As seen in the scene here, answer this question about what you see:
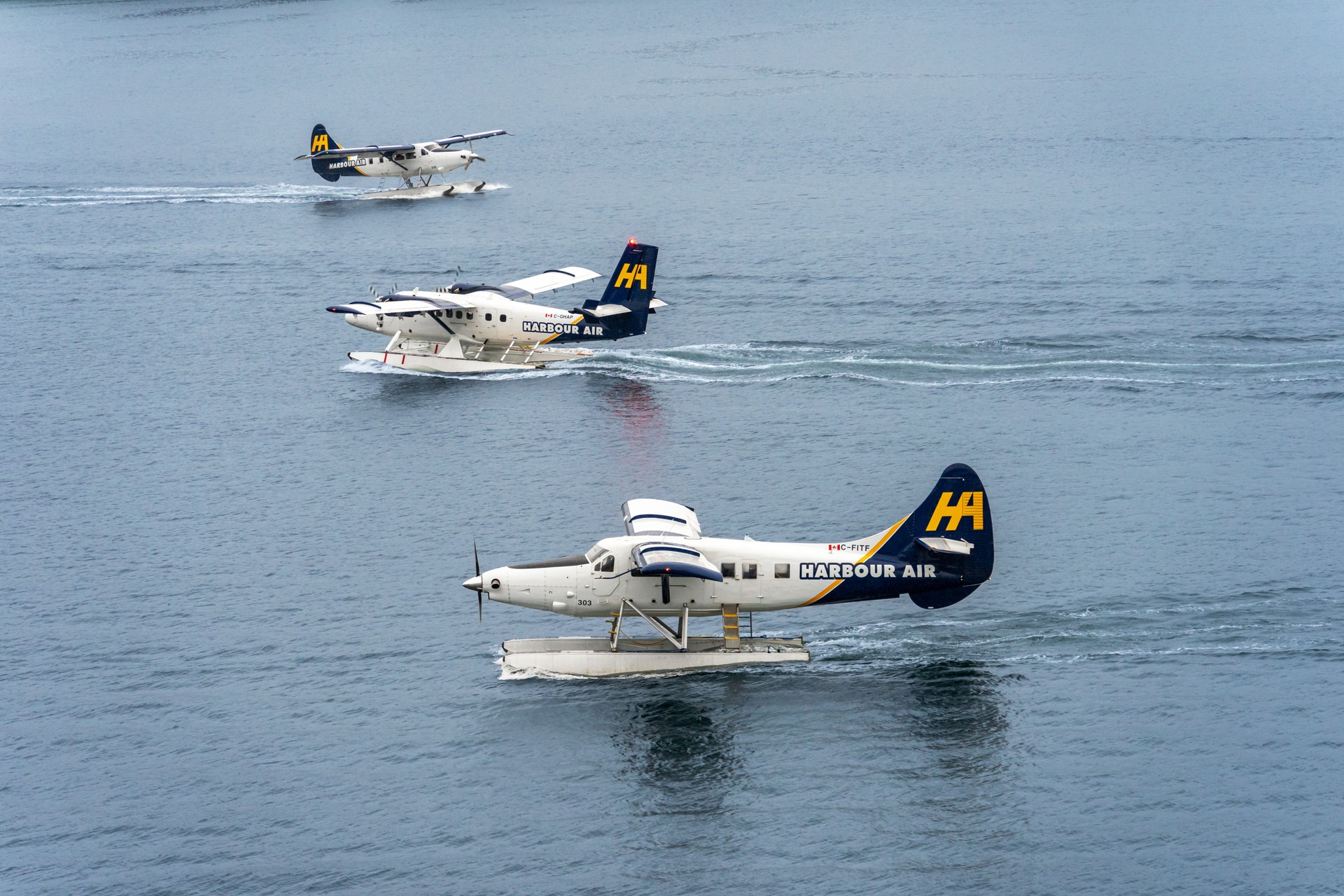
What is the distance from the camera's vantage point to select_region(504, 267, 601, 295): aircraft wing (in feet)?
410

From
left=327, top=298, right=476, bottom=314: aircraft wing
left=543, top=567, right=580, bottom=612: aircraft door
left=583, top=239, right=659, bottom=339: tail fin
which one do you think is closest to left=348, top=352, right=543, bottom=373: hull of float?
left=327, top=298, right=476, bottom=314: aircraft wing

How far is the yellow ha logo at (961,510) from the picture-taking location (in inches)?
2840

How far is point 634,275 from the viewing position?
118062 mm

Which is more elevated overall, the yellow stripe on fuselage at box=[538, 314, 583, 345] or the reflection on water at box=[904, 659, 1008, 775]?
the yellow stripe on fuselage at box=[538, 314, 583, 345]

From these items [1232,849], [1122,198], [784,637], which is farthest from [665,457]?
[1122,198]

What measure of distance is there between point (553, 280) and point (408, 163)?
2666 inches

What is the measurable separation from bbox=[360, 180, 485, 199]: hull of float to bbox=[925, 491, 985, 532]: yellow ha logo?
12342cm

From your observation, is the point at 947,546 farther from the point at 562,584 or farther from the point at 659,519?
the point at 562,584

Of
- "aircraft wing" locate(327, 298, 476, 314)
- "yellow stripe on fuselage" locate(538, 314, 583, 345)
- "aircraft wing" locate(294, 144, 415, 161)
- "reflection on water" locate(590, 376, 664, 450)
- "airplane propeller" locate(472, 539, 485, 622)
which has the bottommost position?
"airplane propeller" locate(472, 539, 485, 622)

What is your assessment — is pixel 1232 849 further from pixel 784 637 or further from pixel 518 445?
pixel 518 445

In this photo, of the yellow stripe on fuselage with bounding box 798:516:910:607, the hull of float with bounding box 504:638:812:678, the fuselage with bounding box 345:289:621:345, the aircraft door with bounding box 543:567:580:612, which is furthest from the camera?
the fuselage with bounding box 345:289:621:345

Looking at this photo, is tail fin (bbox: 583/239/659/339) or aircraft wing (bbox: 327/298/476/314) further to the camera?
aircraft wing (bbox: 327/298/476/314)

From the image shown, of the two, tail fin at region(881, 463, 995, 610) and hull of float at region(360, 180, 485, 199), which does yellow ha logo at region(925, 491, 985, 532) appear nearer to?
tail fin at region(881, 463, 995, 610)

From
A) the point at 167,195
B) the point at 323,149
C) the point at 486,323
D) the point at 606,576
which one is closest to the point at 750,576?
the point at 606,576
